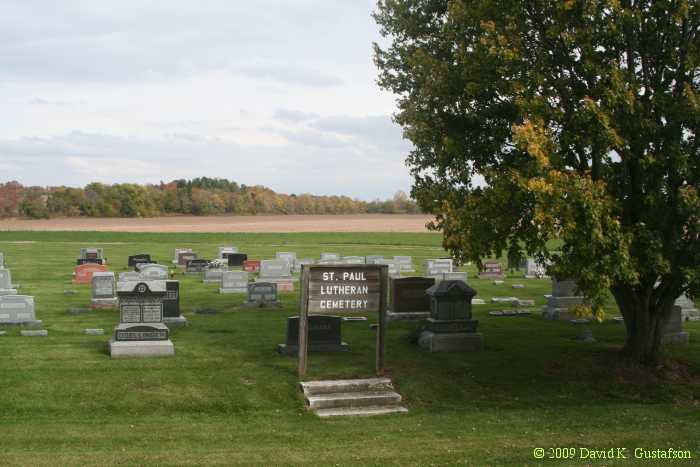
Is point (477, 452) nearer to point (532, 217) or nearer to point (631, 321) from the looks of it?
point (532, 217)

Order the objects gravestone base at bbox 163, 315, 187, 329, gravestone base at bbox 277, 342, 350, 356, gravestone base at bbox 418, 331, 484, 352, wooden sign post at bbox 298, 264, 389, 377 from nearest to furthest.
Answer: wooden sign post at bbox 298, 264, 389, 377
gravestone base at bbox 277, 342, 350, 356
gravestone base at bbox 418, 331, 484, 352
gravestone base at bbox 163, 315, 187, 329

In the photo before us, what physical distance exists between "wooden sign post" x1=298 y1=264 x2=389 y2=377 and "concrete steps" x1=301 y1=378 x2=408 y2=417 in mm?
696

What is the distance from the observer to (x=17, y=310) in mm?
20781

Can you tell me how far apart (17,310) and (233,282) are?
1008 centimetres

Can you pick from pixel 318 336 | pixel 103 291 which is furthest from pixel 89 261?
pixel 318 336

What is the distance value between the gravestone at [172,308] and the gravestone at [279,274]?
9.54 metres

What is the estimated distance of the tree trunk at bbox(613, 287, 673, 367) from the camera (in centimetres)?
1689

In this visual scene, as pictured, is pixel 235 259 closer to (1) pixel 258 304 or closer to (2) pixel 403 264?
(2) pixel 403 264

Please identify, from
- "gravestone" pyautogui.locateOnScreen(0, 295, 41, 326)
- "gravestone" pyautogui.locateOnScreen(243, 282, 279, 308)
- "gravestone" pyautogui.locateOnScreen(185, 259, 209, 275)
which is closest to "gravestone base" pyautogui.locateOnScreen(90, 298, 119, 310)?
"gravestone" pyautogui.locateOnScreen(0, 295, 41, 326)

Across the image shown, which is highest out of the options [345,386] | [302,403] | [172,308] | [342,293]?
[342,293]

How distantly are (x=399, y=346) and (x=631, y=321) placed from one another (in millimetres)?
5386

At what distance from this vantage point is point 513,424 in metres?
13.5

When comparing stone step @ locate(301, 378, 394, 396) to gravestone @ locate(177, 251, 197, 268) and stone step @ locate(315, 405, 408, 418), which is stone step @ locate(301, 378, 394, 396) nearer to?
stone step @ locate(315, 405, 408, 418)

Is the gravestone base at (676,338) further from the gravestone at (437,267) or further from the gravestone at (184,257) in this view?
the gravestone at (184,257)
